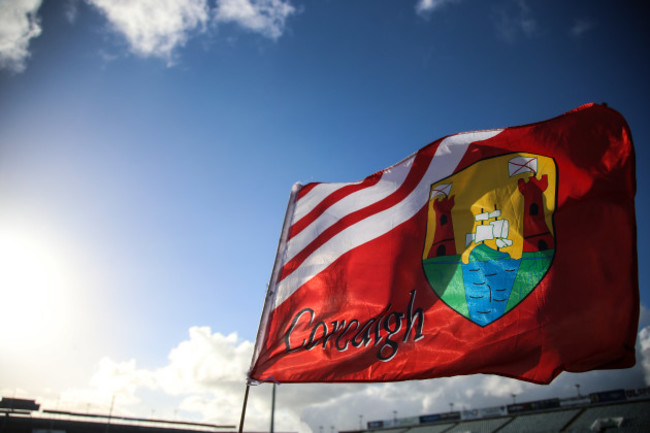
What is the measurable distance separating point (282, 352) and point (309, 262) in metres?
A: 1.41

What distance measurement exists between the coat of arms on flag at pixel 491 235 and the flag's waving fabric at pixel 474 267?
0.6 inches

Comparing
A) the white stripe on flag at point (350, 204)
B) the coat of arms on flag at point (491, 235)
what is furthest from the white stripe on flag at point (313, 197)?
the coat of arms on flag at point (491, 235)

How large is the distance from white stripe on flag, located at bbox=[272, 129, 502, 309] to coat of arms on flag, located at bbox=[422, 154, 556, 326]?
26 centimetres

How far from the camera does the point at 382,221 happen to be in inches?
254

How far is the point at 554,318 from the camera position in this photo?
4652 millimetres

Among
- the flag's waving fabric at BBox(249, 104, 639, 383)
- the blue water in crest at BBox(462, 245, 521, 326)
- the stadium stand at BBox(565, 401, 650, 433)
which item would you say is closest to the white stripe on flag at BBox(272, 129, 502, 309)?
the flag's waving fabric at BBox(249, 104, 639, 383)

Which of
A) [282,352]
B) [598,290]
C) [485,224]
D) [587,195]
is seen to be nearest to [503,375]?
[598,290]

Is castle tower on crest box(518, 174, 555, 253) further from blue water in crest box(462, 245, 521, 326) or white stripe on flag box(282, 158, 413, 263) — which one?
white stripe on flag box(282, 158, 413, 263)

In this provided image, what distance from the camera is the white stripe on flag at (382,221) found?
6.18m

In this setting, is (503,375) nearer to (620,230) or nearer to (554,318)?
(554,318)

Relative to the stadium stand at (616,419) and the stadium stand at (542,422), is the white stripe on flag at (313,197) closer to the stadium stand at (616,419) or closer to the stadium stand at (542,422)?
the stadium stand at (616,419)

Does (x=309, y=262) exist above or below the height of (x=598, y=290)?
above

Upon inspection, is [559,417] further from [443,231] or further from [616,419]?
[443,231]

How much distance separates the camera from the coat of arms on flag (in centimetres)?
508
